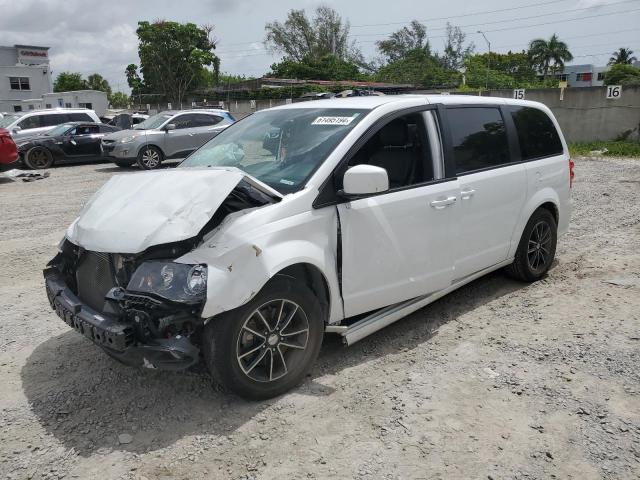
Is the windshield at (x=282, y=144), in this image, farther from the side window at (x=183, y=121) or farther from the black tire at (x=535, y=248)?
the side window at (x=183, y=121)

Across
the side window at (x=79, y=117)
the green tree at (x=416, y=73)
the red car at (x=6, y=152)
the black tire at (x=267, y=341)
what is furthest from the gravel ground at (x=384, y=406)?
the green tree at (x=416, y=73)

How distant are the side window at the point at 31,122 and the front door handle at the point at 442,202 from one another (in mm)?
17488

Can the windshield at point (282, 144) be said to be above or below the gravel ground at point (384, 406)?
above

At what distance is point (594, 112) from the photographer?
19656mm

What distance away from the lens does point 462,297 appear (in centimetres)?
529

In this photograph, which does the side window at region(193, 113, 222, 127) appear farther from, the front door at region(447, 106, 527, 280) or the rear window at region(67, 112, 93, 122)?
the front door at region(447, 106, 527, 280)

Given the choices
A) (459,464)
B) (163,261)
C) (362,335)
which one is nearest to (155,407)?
(163,261)

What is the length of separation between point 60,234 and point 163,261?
5.63 m

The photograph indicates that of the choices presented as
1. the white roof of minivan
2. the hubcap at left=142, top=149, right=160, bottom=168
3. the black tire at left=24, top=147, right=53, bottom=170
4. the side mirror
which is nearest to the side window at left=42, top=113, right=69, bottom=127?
the black tire at left=24, top=147, right=53, bottom=170

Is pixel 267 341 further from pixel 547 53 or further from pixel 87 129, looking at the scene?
pixel 547 53

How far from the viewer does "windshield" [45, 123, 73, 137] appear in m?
17.0

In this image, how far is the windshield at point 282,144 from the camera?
147 inches

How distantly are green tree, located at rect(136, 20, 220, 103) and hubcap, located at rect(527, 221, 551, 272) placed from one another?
54858 mm

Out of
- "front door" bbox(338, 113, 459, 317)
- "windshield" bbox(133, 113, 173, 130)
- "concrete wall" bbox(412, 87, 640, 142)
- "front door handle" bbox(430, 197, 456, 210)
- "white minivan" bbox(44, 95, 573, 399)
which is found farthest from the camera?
"concrete wall" bbox(412, 87, 640, 142)
